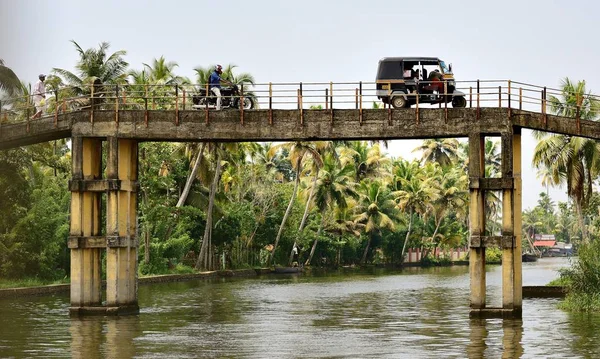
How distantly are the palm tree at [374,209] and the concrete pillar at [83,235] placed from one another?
69.7 metres

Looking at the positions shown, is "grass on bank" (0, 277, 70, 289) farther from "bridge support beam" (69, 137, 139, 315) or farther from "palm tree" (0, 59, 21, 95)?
"palm tree" (0, 59, 21, 95)

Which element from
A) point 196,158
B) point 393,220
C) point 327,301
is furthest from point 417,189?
point 327,301

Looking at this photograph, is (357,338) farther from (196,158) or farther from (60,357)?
(196,158)

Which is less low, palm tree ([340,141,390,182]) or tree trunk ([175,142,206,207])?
palm tree ([340,141,390,182])

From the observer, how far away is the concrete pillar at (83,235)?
39062 millimetres

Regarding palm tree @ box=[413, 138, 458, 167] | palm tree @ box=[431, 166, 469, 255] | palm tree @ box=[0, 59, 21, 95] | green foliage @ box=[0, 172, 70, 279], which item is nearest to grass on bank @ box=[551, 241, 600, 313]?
palm tree @ box=[0, 59, 21, 95]

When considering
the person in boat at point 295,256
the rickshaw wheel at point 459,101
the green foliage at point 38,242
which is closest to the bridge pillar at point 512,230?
the rickshaw wheel at point 459,101

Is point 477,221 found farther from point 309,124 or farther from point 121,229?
point 121,229

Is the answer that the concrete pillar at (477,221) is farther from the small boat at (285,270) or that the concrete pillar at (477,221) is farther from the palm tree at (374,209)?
the palm tree at (374,209)


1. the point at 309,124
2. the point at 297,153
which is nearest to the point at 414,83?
the point at 309,124

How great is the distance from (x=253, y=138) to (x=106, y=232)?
6.63 metres

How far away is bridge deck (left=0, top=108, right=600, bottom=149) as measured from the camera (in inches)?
1495

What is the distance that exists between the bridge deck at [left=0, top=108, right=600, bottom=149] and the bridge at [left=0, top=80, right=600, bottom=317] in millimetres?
37

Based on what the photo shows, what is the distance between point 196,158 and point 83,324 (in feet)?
134
